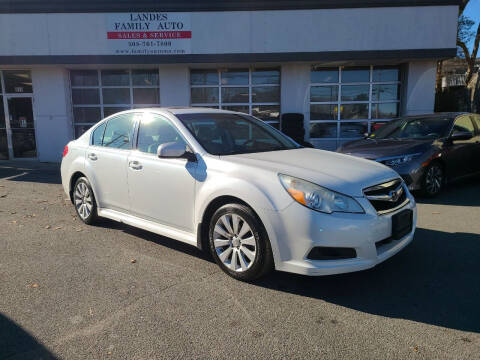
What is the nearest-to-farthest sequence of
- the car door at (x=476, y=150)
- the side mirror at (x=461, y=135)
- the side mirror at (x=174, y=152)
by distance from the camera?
the side mirror at (x=174, y=152) → the side mirror at (x=461, y=135) → the car door at (x=476, y=150)

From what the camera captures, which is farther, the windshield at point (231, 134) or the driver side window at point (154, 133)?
the driver side window at point (154, 133)

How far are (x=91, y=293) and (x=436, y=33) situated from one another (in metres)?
12.7

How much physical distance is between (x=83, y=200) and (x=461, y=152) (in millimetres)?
6881

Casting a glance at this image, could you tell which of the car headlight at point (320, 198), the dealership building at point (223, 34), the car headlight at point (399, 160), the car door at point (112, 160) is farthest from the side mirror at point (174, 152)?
the dealership building at point (223, 34)

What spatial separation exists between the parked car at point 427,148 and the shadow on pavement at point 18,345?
5563 mm

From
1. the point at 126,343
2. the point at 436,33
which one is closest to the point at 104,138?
the point at 126,343

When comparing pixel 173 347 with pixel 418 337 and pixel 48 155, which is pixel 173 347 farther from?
pixel 48 155

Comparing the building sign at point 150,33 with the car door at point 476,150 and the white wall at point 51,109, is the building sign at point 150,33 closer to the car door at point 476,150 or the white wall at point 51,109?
the white wall at point 51,109

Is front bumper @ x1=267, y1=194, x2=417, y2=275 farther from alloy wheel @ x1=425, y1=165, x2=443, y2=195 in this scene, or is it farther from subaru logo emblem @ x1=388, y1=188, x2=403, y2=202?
alloy wheel @ x1=425, y1=165, x2=443, y2=195

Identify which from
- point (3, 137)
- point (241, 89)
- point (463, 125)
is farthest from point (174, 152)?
point (3, 137)

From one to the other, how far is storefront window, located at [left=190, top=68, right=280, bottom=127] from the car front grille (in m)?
9.73

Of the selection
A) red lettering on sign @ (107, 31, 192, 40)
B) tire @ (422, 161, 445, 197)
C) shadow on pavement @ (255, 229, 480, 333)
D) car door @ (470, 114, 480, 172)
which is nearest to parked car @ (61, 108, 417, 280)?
shadow on pavement @ (255, 229, 480, 333)

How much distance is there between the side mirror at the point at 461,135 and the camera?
7.11 meters

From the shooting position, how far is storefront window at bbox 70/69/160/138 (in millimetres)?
13234
